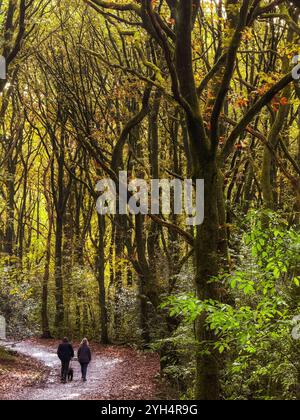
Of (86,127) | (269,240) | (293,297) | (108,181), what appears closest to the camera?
(269,240)

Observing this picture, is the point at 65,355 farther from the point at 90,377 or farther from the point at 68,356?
the point at 90,377

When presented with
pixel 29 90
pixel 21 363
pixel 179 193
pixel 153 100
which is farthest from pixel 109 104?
pixel 21 363

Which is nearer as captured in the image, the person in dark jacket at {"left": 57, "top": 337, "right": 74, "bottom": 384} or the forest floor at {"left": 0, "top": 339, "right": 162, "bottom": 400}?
the forest floor at {"left": 0, "top": 339, "right": 162, "bottom": 400}

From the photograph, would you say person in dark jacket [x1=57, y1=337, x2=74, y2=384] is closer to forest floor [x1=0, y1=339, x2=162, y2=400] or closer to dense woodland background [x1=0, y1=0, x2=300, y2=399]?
forest floor [x1=0, y1=339, x2=162, y2=400]

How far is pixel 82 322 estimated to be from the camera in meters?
28.7

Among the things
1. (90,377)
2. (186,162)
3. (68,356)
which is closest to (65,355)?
(68,356)

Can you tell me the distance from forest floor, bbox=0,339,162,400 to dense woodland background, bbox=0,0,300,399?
0.95 metres

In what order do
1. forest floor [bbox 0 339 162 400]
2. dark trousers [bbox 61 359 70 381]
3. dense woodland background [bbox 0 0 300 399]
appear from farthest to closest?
dark trousers [bbox 61 359 70 381]
forest floor [bbox 0 339 162 400]
dense woodland background [bbox 0 0 300 399]

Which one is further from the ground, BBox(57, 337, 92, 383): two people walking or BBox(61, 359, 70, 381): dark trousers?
BBox(57, 337, 92, 383): two people walking

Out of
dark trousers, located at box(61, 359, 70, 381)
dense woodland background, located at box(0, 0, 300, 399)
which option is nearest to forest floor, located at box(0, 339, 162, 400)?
dark trousers, located at box(61, 359, 70, 381)

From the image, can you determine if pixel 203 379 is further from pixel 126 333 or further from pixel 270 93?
pixel 126 333

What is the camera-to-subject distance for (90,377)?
17.5 m

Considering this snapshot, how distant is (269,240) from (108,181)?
14694 mm

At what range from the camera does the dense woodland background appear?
23.0ft
